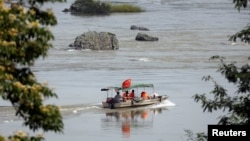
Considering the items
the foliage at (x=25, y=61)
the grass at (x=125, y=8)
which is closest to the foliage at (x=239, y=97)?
the foliage at (x=25, y=61)

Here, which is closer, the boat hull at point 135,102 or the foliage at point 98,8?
the boat hull at point 135,102

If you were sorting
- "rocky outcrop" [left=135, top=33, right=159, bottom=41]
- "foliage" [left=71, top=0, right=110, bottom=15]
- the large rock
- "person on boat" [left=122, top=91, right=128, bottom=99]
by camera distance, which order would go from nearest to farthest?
"person on boat" [left=122, top=91, right=128, bottom=99]
the large rock
"rocky outcrop" [left=135, top=33, right=159, bottom=41]
"foliage" [left=71, top=0, right=110, bottom=15]

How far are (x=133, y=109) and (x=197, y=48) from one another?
1054 inches

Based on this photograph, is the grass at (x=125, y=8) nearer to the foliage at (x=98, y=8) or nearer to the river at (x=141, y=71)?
the foliage at (x=98, y=8)

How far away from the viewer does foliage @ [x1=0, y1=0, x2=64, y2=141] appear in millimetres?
10609

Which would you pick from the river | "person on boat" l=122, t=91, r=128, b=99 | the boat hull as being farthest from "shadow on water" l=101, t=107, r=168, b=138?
"person on boat" l=122, t=91, r=128, b=99

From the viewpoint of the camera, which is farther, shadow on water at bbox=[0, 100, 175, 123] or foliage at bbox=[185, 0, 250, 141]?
shadow on water at bbox=[0, 100, 175, 123]

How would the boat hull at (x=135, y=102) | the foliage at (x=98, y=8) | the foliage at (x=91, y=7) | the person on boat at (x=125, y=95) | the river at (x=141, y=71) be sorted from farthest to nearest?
the foliage at (x=98, y=8) → the foliage at (x=91, y=7) → the person on boat at (x=125, y=95) → the boat hull at (x=135, y=102) → the river at (x=141, y=71)

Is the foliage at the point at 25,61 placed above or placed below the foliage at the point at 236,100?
above

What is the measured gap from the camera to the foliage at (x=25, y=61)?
1061 centimetres

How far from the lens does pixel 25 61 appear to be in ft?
35.7

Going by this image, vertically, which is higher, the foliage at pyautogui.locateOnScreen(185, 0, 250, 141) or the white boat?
the foliage at pyautogui.locateOnScreen(185, 0, 250, 141)

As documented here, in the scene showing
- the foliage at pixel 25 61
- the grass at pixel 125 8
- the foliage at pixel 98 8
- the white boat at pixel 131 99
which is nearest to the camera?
the foliage at pixel 25 61

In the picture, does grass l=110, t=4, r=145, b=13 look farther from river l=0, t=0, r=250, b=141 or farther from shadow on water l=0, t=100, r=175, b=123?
shadow on water l=0, t=100, r=175, b=123
